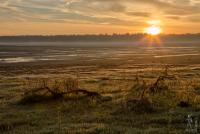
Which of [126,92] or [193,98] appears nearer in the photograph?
[193,98]

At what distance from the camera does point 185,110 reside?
15320 millimetres

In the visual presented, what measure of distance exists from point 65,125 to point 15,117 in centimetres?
255

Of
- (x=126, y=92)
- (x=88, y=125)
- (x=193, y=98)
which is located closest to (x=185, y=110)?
(x=193, y=98)

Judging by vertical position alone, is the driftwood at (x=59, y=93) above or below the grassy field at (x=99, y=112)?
above

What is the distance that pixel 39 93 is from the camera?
1888 cm

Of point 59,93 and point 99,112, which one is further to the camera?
point 59,93

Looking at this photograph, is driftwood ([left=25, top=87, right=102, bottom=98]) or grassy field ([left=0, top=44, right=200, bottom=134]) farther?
driftwood ([left=25, top=87, right=102, bottom=98])

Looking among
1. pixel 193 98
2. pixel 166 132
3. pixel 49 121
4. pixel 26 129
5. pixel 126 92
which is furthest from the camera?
pixel 126 92

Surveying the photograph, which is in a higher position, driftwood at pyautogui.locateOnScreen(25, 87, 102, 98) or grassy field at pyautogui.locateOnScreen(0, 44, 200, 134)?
driftwood at pyautogui.locateOnScreen(25, 87, 102, 98)

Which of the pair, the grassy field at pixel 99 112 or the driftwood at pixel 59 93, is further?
the driftwood at pixel 59 93

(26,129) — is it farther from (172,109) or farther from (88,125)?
(172,109)

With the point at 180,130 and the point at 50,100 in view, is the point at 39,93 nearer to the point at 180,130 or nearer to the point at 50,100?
the point at 50,100

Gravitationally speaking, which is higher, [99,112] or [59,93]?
[59,93]

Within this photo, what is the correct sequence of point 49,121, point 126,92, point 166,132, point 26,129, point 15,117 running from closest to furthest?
point 166,132 < point 26,129 < point 49,121 < point 15,117 < point 126,92
